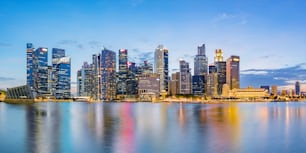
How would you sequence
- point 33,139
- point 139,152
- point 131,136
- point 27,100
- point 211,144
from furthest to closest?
point 27,100 < point 131,136 < point 33,139 < point 211,144 < point 139,152

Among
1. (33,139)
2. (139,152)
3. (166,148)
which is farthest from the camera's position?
(33,139)

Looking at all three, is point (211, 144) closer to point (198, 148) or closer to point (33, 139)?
point (198, 148)

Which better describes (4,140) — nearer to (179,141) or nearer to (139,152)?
(139,152)

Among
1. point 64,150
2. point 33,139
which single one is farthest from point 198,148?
point 33,139

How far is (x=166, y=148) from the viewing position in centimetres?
2739

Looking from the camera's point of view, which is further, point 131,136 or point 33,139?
point 131,136

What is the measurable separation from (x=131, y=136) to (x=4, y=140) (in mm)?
13022

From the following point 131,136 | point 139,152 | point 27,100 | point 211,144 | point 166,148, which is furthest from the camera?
point 27,100

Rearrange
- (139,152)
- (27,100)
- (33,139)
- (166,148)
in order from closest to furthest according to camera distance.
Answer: (139,152) < (166,148) < (33,139) < (27,100)

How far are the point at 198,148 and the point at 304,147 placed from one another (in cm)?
946

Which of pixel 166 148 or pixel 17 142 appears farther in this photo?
pixel 17 142

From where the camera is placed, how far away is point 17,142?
30641mm

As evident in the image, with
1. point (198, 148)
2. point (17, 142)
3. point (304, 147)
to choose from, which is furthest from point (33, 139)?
point (304, 147)

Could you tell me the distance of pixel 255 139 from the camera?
33.2 metres
